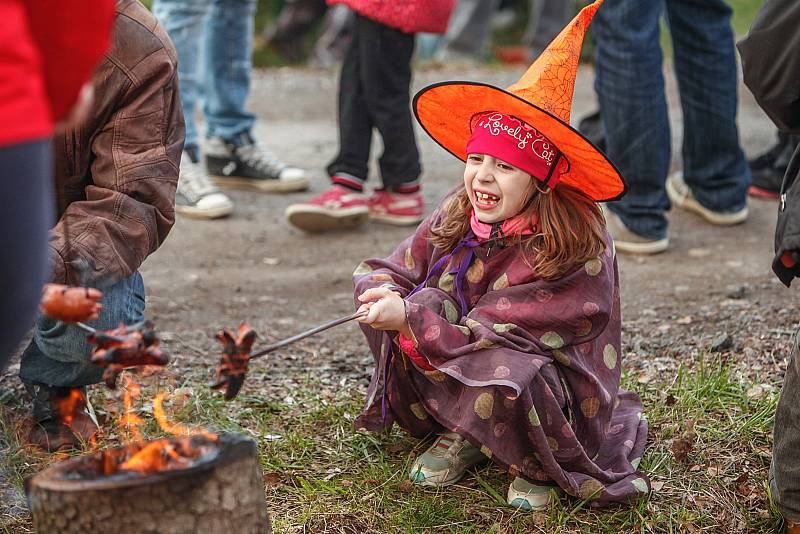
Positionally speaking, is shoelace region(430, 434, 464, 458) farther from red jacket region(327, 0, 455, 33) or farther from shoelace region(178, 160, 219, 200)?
shoelace region(178, 160, 219, 200)

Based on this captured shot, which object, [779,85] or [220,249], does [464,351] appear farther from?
[220,249]

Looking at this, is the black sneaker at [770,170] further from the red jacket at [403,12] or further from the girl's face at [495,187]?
the girl's face at [495,187]

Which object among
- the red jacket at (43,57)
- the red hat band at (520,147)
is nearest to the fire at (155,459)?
the red jacket at (43,57)

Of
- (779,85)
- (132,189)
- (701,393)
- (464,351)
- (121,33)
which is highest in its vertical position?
(779,85)

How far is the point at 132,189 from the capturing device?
2.87m

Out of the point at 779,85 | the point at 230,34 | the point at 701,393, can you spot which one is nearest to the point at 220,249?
the point at 230,34

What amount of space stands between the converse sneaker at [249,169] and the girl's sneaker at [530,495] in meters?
3.34

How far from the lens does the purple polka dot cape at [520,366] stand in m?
2.72

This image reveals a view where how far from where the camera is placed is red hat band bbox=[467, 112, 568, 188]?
2.81 meters

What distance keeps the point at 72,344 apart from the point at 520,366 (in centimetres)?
121

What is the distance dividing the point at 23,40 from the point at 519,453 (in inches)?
67.0

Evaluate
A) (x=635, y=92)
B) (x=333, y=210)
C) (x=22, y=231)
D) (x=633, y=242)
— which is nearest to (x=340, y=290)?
(x=333, y=210)

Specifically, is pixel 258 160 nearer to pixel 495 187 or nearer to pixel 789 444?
pixel 495 187

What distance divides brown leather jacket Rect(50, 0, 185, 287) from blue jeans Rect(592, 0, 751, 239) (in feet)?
6.94
